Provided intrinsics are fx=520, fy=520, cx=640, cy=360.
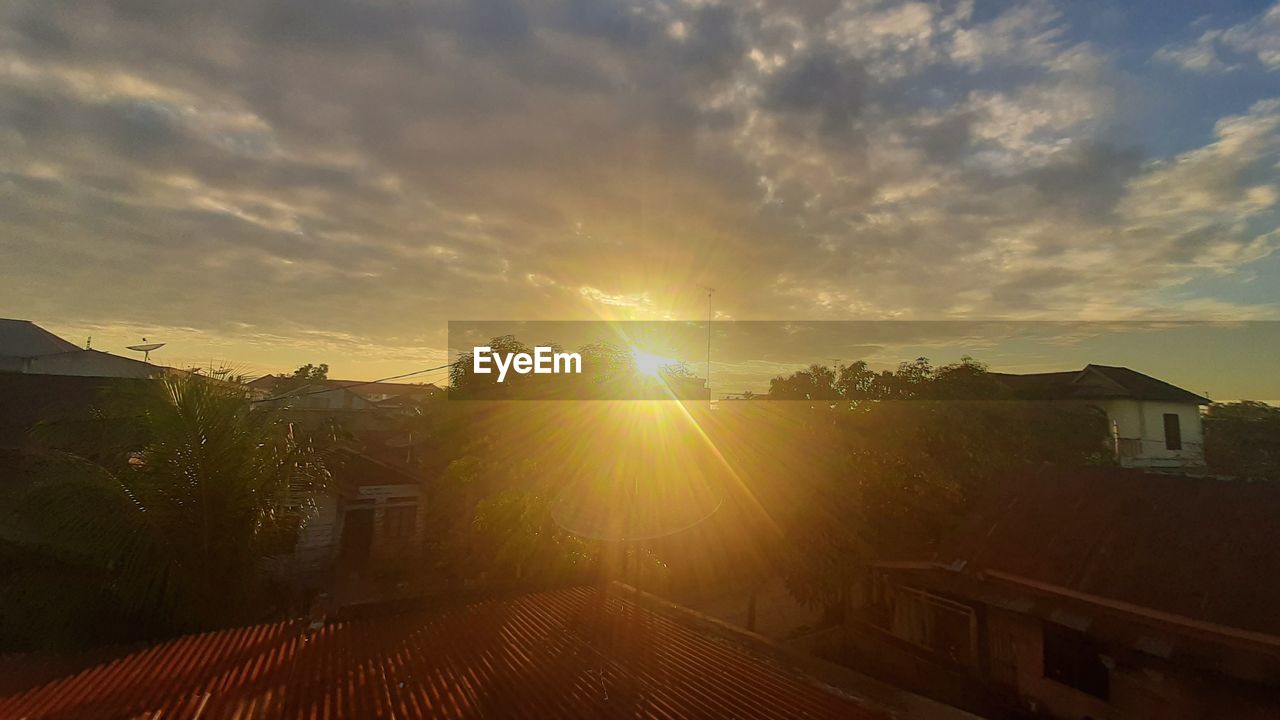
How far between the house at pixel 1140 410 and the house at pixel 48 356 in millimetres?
53167

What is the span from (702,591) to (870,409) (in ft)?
29.3

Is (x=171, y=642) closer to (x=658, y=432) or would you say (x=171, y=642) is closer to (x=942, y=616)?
(x=658, y=432)

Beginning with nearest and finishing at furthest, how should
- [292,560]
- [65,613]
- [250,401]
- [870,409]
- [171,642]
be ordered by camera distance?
[171,642] → [65,613] → [250,401] → [870,409] → [292,560]

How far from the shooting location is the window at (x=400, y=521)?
18.6m

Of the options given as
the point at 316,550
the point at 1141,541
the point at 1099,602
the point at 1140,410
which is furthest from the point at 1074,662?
the point at 1140,410

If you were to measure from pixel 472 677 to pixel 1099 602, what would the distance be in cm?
994

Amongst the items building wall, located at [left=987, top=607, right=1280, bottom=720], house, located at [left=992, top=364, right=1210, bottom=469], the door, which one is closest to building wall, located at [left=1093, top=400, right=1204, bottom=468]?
house, located at [left=992, top=364, right=1210, bottom=469]

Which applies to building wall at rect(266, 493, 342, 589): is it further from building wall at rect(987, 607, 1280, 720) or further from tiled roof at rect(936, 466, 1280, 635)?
building wall at rect(987, 607, 1280, 720)

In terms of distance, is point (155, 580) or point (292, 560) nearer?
point (155, 580)

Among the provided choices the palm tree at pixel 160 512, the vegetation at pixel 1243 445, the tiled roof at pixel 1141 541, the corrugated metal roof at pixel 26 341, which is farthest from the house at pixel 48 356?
the vegetation at pixel 1243 445

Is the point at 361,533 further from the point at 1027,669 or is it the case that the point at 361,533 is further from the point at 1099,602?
the point at 1099,602

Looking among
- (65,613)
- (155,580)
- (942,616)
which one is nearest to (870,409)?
(942,616)

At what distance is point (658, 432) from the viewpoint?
48.6 feet

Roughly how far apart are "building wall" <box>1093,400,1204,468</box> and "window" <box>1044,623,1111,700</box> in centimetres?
2092
